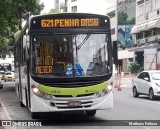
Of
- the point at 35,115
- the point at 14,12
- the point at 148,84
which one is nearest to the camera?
the point at 35,115

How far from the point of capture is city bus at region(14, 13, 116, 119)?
1227 cm

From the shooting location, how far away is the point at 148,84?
22469 millimetres

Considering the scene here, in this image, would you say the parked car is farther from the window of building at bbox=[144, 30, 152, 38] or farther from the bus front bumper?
the bus front bumper

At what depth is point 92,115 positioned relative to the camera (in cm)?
1452

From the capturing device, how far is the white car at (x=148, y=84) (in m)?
21.8

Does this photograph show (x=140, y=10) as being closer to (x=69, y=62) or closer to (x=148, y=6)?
(x=148, y=6)

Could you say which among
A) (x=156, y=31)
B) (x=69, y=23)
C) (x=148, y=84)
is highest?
A: (x=156, y=31)

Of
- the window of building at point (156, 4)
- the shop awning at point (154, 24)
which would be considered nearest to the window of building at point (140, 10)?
the window of building at point (156, 4)

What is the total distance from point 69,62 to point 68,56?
7.2 inches

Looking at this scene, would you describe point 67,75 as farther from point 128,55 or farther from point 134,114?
point 128,55

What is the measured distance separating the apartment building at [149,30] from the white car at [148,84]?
21432 mm

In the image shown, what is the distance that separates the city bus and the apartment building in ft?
108

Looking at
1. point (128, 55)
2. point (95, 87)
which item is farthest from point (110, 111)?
point (128, 55)

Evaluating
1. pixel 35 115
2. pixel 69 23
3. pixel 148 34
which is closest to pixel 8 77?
pixel 148 34
